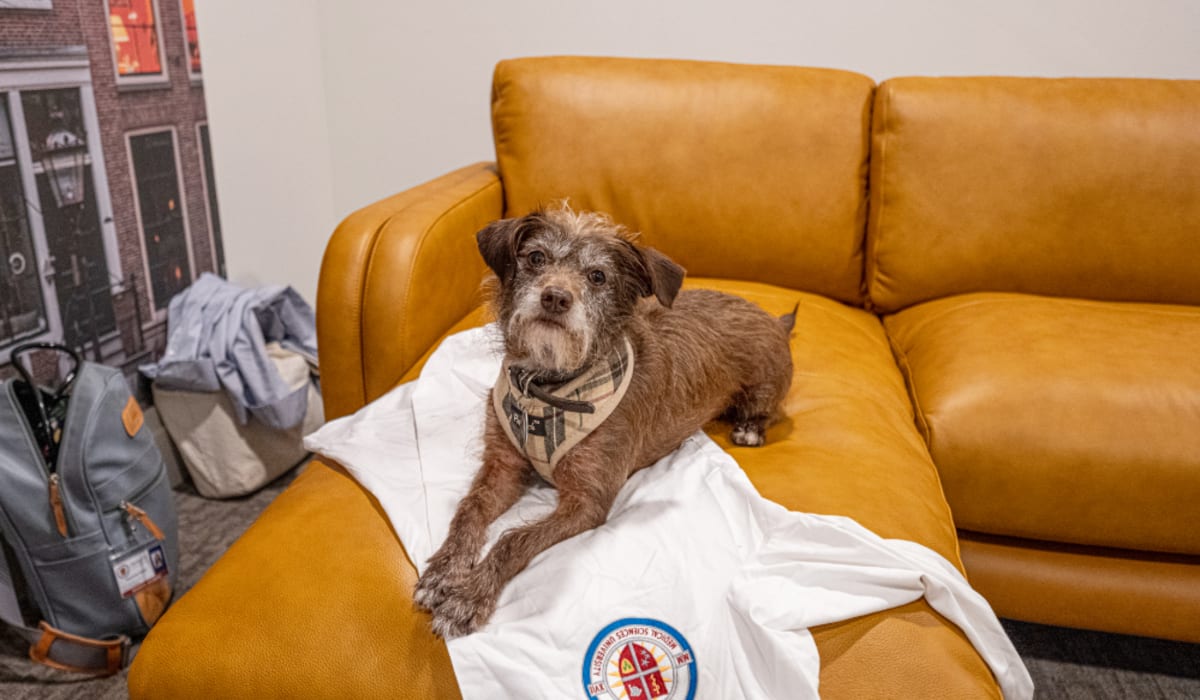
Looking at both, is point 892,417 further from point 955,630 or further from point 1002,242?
point 1002,242

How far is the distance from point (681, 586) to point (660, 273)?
1.66 ft

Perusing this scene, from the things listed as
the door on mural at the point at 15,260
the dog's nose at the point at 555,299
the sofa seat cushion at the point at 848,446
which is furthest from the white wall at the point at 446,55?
the dog's nose at the point at 555,299

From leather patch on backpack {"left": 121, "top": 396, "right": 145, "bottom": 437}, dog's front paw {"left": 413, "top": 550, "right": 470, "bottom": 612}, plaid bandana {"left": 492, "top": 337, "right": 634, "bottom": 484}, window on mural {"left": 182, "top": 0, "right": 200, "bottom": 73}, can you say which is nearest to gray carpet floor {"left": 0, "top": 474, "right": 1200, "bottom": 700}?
leather patch on backpack {"left": 121, "top": 396, "right": 145, "bottom": 437}

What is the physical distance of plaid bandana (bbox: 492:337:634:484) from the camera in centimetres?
139

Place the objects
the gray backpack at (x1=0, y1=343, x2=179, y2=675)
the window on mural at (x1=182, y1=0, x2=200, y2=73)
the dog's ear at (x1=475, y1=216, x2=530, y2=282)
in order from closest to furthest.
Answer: the dog's ear at (x1=475, y1=216, x2=530, y2=282) → the gray backpack at (x1=0, y1=343, x2=179, y2=675) → the window on mural at (x1=182, y1=0, x2=200, y2=73)

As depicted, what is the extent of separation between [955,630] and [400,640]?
842 mm

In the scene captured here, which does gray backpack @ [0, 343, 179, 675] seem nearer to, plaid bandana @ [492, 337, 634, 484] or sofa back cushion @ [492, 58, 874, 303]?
plaid bandana @ [492, 337, 634, 484]

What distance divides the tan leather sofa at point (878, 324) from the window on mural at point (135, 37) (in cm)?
96

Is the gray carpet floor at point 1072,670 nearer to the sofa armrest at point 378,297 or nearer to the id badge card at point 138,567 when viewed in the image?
the id badge card at point 138,567

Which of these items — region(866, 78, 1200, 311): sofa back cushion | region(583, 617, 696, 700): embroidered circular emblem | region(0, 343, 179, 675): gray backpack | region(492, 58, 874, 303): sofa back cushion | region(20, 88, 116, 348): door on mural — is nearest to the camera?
region(583, 617, 696, 700): embroidered circular emblem

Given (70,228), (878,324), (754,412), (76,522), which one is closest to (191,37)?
(70,228)

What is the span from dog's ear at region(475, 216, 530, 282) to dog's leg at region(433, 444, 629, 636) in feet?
1.11

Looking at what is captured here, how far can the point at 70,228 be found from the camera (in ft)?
7.18

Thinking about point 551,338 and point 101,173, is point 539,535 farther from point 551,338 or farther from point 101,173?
point 101,173
